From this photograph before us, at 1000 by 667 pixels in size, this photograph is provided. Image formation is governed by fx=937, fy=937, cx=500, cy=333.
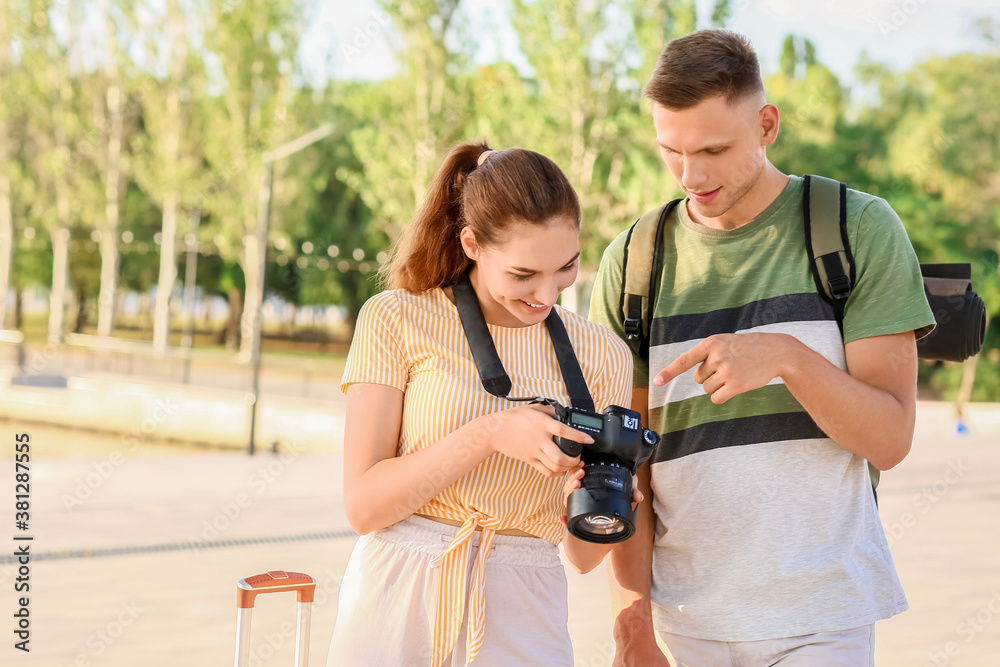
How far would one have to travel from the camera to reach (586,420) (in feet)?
5.13

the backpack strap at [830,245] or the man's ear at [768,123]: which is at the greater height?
the man's ear at [768,123]

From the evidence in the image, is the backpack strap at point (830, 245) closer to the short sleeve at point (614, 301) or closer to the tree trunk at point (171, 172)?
the short sleeve at point (614, 301)

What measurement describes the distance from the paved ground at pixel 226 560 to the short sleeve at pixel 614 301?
353cm

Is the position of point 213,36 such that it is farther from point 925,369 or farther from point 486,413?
point 486,413

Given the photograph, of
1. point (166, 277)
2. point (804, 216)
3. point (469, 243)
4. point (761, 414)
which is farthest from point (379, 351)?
point (166, 277)

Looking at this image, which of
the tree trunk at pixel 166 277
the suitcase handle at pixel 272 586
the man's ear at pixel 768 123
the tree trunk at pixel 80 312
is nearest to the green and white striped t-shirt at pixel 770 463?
the man's ear at pixel 768 123

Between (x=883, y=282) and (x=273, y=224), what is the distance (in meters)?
28.2

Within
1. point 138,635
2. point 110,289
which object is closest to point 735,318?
point 138,635

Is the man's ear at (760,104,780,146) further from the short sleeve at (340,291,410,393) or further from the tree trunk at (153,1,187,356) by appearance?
the tree trunk at (153,1,187,356)

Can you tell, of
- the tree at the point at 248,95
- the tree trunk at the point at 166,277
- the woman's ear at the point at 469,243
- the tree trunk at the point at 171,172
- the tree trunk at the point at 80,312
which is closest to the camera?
the woman's ear at the point at 469,243

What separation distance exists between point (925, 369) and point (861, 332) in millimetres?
31532

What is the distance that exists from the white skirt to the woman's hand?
263 millimetres

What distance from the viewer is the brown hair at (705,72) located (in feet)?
5.74

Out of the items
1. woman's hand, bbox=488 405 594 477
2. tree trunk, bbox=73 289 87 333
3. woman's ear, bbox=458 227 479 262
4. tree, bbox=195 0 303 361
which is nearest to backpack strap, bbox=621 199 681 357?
woman's ear, bbox=458 227 479 262
